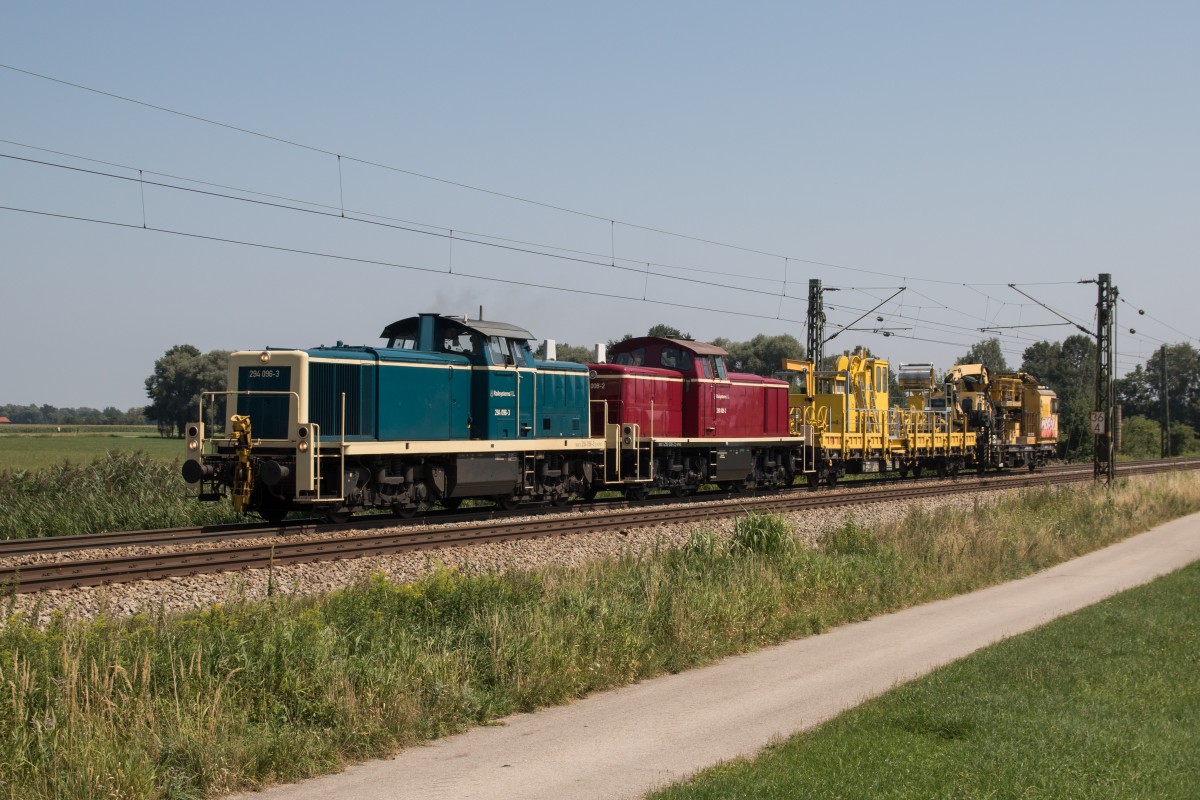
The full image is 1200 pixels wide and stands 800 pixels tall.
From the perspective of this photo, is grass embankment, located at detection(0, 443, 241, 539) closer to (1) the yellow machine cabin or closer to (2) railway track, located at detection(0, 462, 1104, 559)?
(2) railway track, located at detection(0, 462, 1104, 559)

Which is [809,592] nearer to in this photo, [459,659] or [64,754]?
[459,659]

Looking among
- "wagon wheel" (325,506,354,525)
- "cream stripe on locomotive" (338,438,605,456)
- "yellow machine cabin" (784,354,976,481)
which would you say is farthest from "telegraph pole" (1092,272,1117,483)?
"wagon wheel" (325,506,354,525)

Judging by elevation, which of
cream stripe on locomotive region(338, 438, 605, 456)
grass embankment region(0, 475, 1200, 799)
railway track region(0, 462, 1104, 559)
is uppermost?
cream stripe on locomotive region(338, 438, 605, 456)

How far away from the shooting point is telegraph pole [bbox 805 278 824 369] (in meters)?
41.1

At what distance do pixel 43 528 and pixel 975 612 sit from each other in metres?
16.1

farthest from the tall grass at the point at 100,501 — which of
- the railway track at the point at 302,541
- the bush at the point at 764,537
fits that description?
the bush at the point at 764,537

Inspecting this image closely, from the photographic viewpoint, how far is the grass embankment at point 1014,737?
22.9 ft

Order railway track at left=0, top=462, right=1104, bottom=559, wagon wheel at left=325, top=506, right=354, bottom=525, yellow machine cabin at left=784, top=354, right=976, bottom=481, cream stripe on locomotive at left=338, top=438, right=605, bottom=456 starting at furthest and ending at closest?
yellow machine cabin at left=784, top=354, right=976, bottom=481, wagon wheel at left=325, top=506, right=354, bottom=525, cream stripe on locomotive at left=338, top=438, right=605, bottom=456, railway track at left=0, top=462, right=1104, bottom=559

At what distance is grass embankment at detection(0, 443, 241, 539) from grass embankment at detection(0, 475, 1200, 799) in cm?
1065

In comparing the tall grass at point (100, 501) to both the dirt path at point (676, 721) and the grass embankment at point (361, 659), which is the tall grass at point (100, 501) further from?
the dirt path at point (676, 721)

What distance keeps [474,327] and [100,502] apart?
26.4 ft

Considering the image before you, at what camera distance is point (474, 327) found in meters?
22.4

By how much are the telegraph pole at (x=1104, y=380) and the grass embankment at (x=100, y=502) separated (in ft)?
Result: 87.3

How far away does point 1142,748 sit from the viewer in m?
7.82
